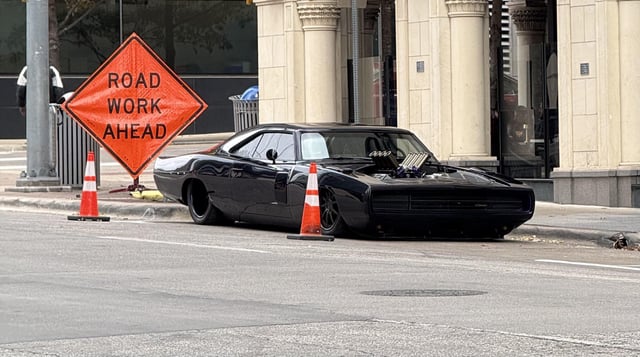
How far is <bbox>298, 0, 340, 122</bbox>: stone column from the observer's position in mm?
26734

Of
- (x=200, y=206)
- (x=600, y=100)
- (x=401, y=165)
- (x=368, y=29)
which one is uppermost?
(x=368, y=29)

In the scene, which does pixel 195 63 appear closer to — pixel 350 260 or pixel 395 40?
pixel 395 40

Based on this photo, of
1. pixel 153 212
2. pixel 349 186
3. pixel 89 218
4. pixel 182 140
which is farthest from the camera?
pixel 182 140

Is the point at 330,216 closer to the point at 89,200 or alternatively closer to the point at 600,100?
the point at 89,200

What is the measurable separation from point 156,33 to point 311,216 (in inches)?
1372

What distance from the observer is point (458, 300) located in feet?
36.7

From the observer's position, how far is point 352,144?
18.1 meters

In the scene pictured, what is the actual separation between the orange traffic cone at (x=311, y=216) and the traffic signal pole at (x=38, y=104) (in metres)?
8.28

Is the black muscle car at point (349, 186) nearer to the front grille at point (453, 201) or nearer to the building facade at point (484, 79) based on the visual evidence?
the front grille at point (453, 201)

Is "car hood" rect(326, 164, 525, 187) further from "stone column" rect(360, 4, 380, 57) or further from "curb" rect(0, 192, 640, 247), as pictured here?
"stone column" rect(360, 4, 380, 57)

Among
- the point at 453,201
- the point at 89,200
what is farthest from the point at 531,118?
the point at 89,200

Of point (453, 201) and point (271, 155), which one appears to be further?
point (271, 155)

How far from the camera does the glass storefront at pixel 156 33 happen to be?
1924 inches

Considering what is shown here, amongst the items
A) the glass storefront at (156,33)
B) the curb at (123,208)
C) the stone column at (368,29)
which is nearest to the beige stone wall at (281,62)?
the stone column at (368,29)
